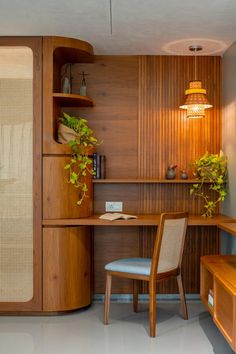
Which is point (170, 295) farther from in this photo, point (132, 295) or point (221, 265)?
point (221, 265)

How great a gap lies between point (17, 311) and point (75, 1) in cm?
253

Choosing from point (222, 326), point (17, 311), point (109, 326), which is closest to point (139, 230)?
point (109, 326)

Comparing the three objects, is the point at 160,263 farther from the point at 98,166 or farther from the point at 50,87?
the point at 50,87

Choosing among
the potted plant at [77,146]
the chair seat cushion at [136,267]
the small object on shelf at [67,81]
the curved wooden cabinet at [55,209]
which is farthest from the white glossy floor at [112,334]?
the small object on shelf at [67,81]

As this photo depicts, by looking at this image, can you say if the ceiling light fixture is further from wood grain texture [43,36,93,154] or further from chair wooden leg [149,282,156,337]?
chair wooden leg [149,282,156,337]

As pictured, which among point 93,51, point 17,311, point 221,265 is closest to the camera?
point 221,265

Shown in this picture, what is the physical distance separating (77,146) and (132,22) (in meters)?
1.09

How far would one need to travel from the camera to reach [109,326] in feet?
11.8

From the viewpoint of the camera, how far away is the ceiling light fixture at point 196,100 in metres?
4.07

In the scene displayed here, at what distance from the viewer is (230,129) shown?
13.5 ft

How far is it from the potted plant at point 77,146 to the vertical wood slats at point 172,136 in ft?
2.29

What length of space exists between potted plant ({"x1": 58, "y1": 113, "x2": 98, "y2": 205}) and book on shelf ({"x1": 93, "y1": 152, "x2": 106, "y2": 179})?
295 millimetres

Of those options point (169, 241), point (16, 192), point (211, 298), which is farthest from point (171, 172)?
point (16, 192)

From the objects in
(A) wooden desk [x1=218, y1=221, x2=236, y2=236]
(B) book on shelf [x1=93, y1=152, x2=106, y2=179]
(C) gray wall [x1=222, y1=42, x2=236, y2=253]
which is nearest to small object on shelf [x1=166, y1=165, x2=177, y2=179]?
(C) gray wall [x1=222, y1=42, x2=236, y2=253]
